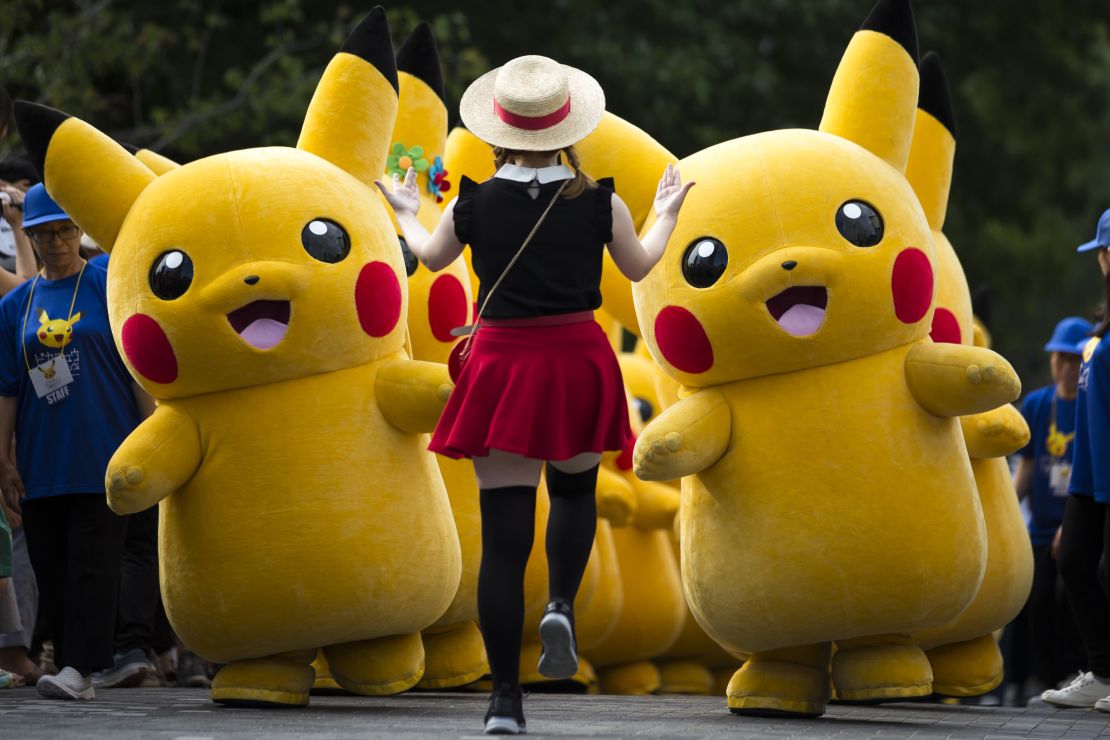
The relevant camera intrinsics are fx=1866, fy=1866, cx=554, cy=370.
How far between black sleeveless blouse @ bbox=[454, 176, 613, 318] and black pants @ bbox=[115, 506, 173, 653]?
131 inches

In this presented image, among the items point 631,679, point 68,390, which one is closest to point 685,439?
point 68,390

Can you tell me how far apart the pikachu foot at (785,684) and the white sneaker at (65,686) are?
97.3 inches

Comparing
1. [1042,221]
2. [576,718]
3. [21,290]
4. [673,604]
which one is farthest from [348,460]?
[1042,221]

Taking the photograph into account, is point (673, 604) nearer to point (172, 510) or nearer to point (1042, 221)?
point (172, 510)

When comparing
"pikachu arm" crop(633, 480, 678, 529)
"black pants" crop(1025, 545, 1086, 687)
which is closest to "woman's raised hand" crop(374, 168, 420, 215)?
"pikachu arm" crop(633, 480, 678, 529)

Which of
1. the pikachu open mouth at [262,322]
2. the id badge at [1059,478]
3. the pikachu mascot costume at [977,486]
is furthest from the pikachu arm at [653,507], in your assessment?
the pikachu open mouth at [262,322]

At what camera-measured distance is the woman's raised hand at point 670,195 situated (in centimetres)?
591

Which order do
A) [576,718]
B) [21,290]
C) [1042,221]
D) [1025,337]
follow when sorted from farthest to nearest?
[1025,337]
[1042,221]
[21,290]
[576,718]

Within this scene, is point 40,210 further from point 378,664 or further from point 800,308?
point 800,308

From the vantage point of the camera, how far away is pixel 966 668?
26.4 feet

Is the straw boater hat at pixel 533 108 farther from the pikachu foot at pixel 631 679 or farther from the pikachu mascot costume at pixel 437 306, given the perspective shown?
the pikachu foot at pixel 631 679

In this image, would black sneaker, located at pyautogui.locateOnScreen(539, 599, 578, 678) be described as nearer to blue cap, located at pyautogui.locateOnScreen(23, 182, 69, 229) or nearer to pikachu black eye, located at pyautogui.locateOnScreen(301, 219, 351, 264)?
pikachu black eye, located at pyautogui.locateOnScreen(301, 219, 351, 264)

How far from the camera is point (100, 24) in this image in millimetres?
14602

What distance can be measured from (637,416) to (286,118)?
266 inches
